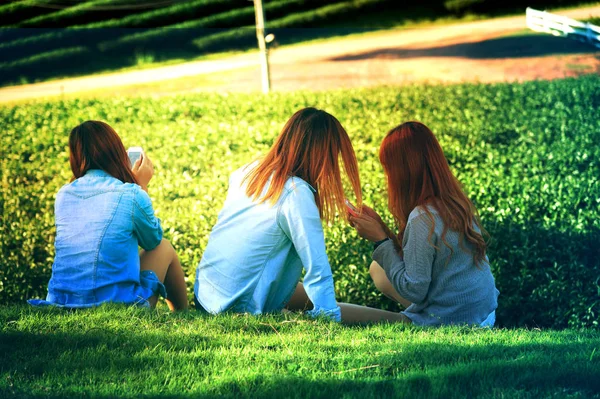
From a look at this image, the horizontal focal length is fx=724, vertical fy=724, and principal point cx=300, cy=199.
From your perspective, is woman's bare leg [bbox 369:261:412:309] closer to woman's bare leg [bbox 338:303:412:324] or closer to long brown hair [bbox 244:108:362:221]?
woman's bare leg [bbox 338:303:412:324]

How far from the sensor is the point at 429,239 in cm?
362

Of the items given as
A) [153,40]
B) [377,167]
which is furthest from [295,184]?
[153,40]

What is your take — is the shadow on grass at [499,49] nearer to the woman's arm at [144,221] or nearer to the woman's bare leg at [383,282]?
the woman's bare leg at [383,282]

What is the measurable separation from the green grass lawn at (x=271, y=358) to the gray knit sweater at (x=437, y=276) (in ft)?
0.60

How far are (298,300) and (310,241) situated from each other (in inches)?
31.8

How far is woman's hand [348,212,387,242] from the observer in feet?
12.5

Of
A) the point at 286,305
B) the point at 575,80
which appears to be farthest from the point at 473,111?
the point at 286,305

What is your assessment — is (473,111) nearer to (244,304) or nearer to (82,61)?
(244,304)

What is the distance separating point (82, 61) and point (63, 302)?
14.2 metres

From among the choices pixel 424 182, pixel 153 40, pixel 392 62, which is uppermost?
pixel 153 40

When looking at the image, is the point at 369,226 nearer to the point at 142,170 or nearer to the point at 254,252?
the point at 254,252

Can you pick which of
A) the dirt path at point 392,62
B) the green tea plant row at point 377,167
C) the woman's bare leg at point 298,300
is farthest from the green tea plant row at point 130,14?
the woman's bare leg at point 298,300

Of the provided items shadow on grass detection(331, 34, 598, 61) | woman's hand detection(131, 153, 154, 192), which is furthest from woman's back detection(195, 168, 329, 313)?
shadow on grass detection(331, 34, 598, 61)

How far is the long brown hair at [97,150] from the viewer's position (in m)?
3.96
